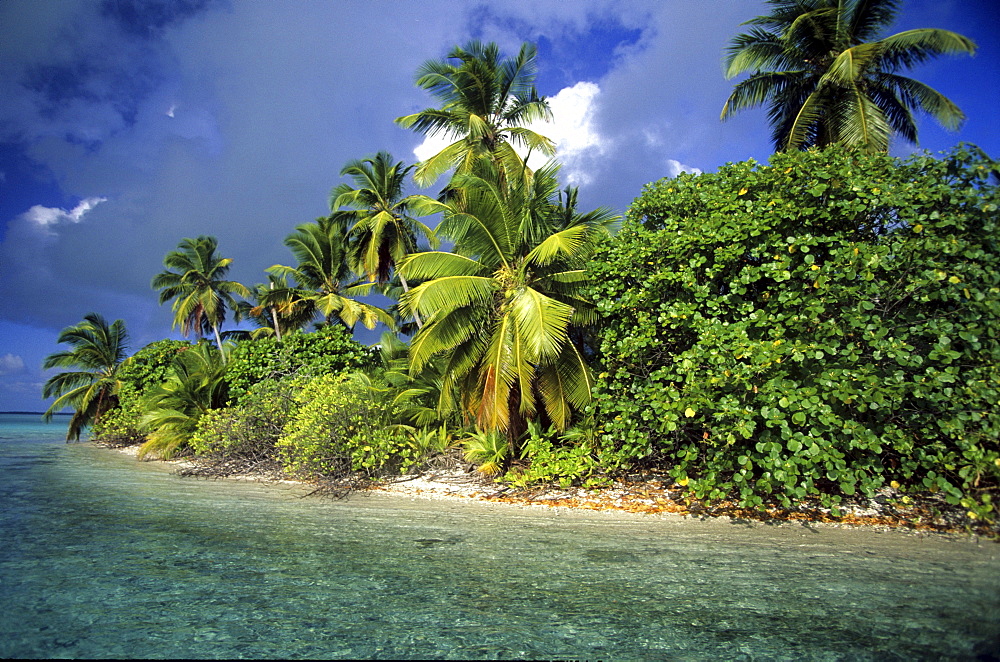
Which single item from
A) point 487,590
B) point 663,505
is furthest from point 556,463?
point 487,590

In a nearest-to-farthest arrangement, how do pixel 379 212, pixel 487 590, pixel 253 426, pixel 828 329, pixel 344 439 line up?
pixel 487 590 < pixel 828 329 < pixel 344 439 < pixel 253 426 < pixel 379 212

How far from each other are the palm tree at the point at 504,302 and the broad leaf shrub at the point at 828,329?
4.93 feet

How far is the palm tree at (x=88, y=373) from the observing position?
31125 millimetres

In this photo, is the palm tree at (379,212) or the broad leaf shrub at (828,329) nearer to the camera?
the broad leaf shrub at (828,329)

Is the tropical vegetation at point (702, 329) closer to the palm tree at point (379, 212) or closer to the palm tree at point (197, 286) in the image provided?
the palm tree at point (379, 212)

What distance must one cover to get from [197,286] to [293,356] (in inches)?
762

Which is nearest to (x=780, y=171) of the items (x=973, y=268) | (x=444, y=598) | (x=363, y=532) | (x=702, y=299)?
(x=702, y=299)

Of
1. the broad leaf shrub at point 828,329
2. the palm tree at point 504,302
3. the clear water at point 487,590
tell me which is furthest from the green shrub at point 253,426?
the broad leaf shrub at point 828,329

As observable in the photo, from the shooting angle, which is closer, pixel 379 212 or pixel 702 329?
pixel 702 329

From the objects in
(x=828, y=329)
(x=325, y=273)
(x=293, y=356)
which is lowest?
(x=828, y=329)

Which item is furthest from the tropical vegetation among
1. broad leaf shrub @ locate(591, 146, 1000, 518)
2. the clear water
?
the clear water

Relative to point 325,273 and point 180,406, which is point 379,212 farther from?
point 180,406

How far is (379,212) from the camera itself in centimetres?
2498

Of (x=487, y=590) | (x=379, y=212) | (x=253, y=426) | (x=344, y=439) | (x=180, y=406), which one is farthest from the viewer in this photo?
(x=379, y=212)
